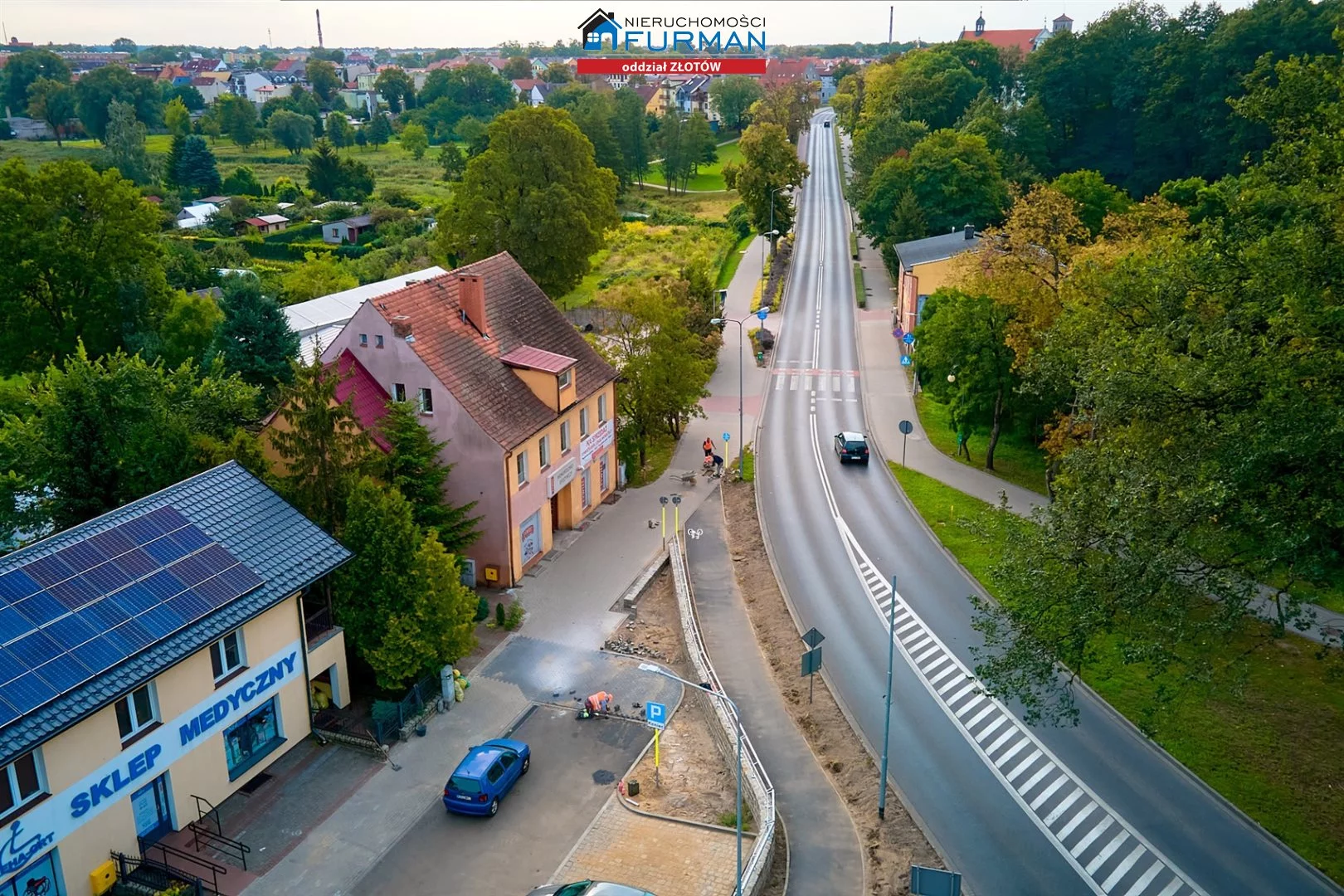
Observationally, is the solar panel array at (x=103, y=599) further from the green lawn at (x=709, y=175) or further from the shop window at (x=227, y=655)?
the green lawn at (x=709, y=175)

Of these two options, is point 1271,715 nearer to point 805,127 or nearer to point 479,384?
point 479,384

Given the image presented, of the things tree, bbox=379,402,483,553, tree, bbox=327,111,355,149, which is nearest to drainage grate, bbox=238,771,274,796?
tree, bbox=379,402,483,553

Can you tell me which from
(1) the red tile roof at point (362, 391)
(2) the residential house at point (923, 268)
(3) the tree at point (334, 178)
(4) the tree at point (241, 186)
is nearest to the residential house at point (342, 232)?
(3) the tree at point (334, 178)

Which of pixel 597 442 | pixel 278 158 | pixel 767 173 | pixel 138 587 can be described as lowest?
pixel 597 442

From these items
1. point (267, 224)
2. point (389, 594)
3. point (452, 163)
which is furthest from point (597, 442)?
point (452, 163)

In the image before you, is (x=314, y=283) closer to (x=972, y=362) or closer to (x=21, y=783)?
(x=972, y=362)

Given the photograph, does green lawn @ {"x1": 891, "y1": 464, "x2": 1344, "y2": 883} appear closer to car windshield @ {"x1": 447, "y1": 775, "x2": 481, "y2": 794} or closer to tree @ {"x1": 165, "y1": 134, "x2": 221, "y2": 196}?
car windshield @ {"x1": 447, "y1": 775, "x2": 481, "y2": 794}

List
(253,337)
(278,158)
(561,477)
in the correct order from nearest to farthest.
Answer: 1. (561,477)
2. (253,337)
3. (278,158)
